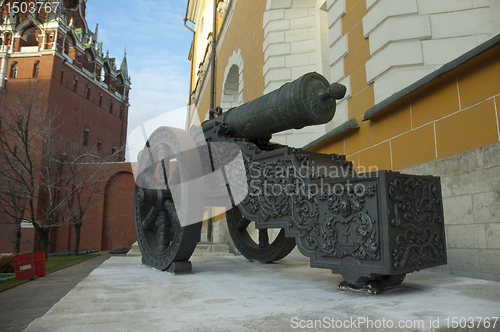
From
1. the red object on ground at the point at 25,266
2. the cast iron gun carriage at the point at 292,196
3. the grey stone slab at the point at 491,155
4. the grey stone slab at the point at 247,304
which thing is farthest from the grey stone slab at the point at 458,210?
the red object on ground at the point at 25,266

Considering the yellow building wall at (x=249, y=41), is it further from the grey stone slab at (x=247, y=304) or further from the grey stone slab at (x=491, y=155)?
the grey stone slab at (x=247, y=304)

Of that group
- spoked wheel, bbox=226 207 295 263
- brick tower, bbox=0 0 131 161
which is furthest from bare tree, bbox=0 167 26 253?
brick tower, bbox=0 0 131 161

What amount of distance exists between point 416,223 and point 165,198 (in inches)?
88.0

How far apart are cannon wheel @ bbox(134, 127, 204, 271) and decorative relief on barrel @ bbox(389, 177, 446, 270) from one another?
161 cm

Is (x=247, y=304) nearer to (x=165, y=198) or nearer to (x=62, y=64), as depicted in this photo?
(x=165, y=198)

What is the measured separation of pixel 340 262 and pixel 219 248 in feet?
17.4

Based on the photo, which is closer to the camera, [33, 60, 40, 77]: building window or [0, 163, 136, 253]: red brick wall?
[0, 163, 136, 253]: red brick wall

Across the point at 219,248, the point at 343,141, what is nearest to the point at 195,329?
the point at 343,141

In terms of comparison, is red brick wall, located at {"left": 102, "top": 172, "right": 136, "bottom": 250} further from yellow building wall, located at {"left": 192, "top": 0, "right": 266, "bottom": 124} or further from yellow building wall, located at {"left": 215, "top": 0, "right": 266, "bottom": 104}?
yellow building wall, located at {"left": 215, "top": 0, "right": 266, "bottom": 104}

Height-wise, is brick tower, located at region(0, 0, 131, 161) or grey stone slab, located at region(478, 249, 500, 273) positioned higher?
brick tower, located at region(0, 0, 131, 161)

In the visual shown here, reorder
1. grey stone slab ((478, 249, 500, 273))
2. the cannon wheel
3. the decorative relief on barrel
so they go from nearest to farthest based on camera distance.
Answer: the decorative relief on barrel < grey stone slab ((478, 249, 500, 273)) < the cannon wheel

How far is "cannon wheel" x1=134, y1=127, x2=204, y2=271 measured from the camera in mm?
2934

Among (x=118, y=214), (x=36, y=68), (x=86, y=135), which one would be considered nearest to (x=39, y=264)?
(x=118, y=214)

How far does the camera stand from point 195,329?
1329mm
